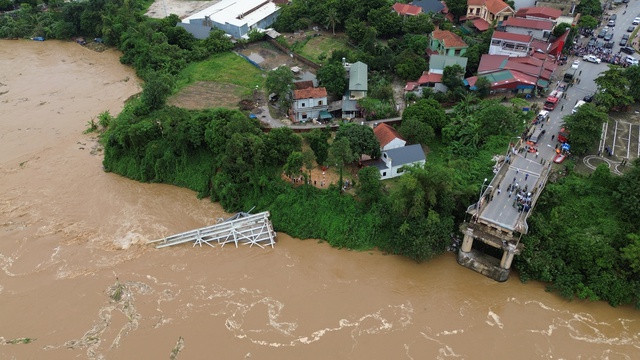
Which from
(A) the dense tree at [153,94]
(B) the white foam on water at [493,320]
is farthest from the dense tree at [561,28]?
(A) the dense tree at [153,94]

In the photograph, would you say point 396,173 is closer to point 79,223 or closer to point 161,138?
point 161,138

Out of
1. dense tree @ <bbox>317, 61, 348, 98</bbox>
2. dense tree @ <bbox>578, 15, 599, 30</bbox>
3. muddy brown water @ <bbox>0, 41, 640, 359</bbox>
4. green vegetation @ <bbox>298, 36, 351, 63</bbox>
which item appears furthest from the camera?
green vegetation @ <bbox>298, 36, 351, 63</bbox>

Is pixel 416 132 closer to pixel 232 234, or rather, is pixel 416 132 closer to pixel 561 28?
pixel 232 234

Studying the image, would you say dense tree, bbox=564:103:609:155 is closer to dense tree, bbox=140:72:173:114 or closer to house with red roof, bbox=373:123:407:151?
house with red roof, bbox=373:123:407:151

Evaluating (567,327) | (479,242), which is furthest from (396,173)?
(567,327)

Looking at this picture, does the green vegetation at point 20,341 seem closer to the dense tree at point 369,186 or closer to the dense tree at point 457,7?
the dense tree at point 369,186

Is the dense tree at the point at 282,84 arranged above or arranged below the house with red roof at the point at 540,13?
below

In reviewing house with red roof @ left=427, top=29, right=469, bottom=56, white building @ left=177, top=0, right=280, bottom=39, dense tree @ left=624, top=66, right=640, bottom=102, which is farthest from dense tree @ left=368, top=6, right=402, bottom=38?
dense tree @ left=624, top=66, right=640, bottom=102
